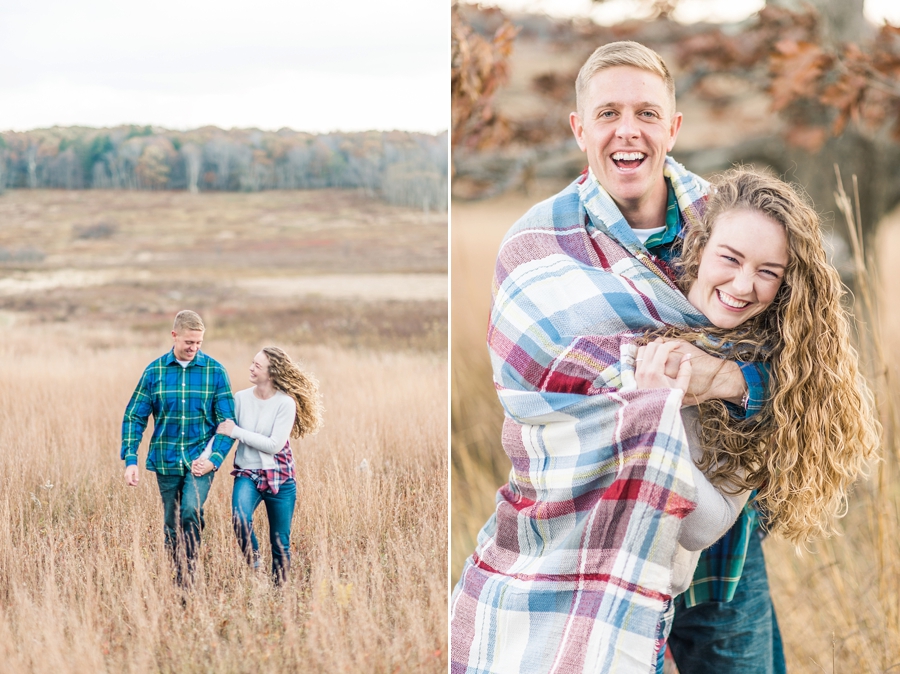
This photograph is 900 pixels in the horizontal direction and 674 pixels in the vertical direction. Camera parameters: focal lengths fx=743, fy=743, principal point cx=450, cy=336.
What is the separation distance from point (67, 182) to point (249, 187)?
0.58m

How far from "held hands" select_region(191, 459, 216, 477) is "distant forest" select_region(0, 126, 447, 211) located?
94 cm

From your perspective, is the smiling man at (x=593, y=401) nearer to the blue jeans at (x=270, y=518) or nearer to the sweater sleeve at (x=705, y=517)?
the sweater sleeve at (x=705, y=517)

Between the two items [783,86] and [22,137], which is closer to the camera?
[22,137]

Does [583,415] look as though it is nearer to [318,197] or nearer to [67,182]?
[318,197]

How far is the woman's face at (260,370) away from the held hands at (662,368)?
1167 mm

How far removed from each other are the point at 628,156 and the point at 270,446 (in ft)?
4.45

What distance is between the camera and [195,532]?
228cm

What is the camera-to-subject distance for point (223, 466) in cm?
232

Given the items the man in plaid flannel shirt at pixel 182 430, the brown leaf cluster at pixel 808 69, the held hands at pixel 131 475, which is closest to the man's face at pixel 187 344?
the man in plaid flannel shirt at pixel 182 430

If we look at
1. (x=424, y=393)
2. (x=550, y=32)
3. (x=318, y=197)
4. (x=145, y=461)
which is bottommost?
(x=145, y=461)

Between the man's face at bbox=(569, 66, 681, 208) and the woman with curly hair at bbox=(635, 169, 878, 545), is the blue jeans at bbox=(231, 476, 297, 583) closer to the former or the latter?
the woman with curly hair at bbox=(635, 169, 878, 545)

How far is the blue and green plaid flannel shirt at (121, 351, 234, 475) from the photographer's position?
2230mm

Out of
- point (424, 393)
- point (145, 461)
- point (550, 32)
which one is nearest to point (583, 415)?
point (424, 393)

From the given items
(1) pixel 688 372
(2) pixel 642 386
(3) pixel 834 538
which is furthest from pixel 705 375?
(3) pixel 834 538
